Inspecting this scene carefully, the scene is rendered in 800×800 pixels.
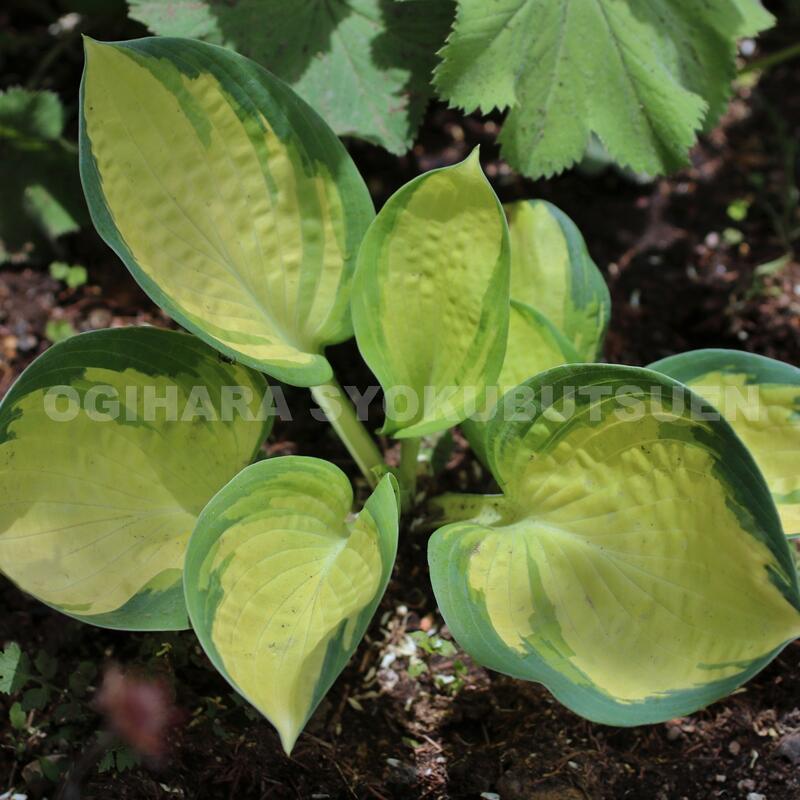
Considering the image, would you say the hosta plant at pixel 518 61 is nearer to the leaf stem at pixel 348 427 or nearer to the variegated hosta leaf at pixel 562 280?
the variegated hosta leaf at pixel 562 280

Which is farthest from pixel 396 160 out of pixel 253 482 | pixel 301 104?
pixel 253 482

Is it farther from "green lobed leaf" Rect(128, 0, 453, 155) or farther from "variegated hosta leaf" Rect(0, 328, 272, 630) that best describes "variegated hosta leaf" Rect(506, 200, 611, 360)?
"variegated hosta leaf" Rect(0, 328, 272, 630)

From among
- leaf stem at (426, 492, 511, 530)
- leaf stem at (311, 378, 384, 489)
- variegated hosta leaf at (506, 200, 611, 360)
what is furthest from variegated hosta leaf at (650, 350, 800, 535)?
leaf stem at (311, 378, 384, 489)

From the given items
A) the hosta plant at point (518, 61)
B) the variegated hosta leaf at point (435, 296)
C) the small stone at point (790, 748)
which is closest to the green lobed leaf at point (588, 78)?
the hosta plant at point (518, 61)

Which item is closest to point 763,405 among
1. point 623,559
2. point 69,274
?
point 623,559

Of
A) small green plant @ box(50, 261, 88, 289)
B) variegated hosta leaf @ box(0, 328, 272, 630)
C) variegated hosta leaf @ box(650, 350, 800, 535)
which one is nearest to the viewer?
variegated hosta leaf @ box(0, 328, 272, 630)

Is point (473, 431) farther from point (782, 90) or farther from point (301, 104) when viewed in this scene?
point (782, 90)
